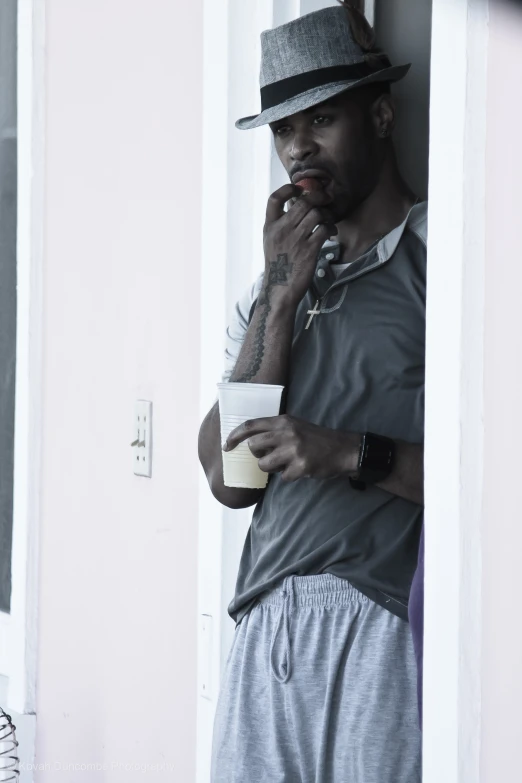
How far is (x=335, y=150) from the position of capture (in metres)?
1.54

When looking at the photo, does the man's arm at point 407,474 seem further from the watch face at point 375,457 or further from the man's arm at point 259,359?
the man's arm at point 259,359

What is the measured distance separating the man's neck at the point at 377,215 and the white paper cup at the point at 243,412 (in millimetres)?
287

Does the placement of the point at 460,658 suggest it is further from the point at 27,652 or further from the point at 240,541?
the point at 27,652

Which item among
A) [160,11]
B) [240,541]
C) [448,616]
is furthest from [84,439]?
[448,616]

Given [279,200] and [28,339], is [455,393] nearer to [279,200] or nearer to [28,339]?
[279,200]

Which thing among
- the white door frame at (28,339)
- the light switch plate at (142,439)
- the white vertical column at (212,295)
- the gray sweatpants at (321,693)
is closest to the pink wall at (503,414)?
the gray sweatpants at (321,693)

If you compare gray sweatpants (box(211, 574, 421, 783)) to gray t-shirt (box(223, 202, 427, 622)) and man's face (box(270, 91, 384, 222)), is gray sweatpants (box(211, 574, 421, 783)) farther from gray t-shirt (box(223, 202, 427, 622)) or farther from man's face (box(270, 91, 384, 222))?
man's face (box(270, 91, 384, 222))

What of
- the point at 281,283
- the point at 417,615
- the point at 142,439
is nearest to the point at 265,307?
the point at 281,283

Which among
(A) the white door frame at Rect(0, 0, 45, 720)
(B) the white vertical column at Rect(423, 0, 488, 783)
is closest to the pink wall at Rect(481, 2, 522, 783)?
(B) the white vertical column at Rect(423, 0, 488, 783)

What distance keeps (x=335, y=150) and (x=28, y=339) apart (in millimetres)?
1251

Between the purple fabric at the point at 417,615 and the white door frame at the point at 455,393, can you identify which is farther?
the purple fabric at the point at 417,615

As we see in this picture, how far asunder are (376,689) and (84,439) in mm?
1230

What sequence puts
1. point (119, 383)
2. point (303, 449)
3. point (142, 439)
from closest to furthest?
point (303, 449)
point (142, 439)
point (119, 383)

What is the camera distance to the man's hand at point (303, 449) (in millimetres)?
1375
